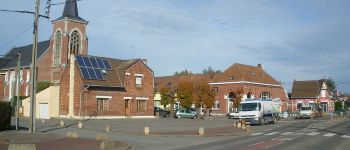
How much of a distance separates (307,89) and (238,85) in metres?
30.9

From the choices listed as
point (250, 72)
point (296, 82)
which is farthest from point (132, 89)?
point (296, 82)

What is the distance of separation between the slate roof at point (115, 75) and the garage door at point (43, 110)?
6991 mm

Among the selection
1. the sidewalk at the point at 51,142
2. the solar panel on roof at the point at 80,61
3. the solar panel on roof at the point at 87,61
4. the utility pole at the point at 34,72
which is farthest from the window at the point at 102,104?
the sidewalk at the point at 51,142

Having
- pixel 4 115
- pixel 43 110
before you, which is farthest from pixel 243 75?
pixel 4 115

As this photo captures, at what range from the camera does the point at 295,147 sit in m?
22.6

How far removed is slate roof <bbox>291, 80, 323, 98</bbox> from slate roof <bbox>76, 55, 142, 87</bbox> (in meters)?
53.7

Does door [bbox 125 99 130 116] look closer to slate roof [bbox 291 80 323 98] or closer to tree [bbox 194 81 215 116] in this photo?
tree [bbox 194 81 215 116]

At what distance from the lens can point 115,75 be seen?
57.3 meters

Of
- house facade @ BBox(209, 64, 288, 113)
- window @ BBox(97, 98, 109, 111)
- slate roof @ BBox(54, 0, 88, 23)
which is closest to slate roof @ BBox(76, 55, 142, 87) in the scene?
window @ BBox(97, 98, 109, 111)

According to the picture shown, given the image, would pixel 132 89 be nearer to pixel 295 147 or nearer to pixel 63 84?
pixel 63 84

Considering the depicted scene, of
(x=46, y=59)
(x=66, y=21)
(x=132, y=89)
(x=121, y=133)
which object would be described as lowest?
(x=121, y=133)

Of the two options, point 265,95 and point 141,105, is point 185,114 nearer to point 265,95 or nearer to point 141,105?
point 141,105

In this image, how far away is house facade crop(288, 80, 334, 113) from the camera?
328 feet

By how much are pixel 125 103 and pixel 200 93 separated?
12982mm
